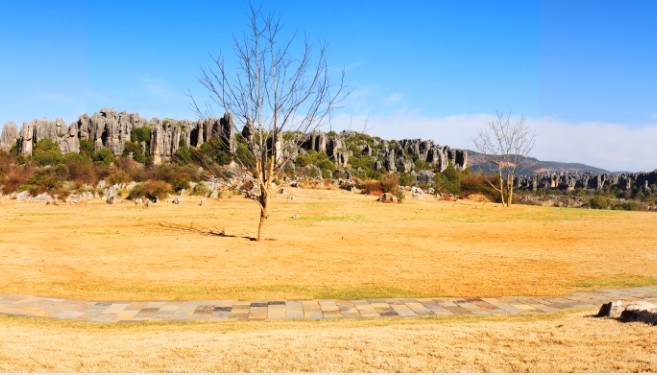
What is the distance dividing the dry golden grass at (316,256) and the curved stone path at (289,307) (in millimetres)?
529

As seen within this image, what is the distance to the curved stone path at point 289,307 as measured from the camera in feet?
23.1

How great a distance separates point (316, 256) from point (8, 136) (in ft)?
257

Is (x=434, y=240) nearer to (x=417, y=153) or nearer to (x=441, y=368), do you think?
(x=441, y=368)

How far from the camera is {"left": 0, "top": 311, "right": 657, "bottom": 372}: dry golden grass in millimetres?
4520

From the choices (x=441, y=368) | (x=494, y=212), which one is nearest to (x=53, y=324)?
(x=441, y=368)

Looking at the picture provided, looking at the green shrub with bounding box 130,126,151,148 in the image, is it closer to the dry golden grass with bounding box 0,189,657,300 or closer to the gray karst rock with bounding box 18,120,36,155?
the gray karst rock with bounding box 18,120,36,155

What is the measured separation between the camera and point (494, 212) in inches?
997

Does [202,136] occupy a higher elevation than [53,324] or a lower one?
higher

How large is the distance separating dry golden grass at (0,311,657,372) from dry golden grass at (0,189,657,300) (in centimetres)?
245

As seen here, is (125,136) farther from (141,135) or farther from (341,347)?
(341,347)

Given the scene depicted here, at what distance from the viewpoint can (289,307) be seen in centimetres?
761

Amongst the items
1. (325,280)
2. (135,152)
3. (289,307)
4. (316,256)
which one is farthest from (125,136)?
(289,307)

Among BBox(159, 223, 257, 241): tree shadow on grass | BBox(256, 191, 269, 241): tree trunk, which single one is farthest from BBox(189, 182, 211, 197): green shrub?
BBox(256, 191, 269, 241): tree trunk

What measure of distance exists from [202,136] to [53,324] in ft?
242
